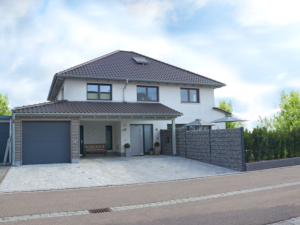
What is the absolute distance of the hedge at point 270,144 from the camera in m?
15.1

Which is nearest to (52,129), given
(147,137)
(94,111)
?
(94,111)

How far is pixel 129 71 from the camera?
20.9 meters

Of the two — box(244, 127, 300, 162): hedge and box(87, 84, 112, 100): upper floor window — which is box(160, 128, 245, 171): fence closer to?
box(244, 127, 300, 162): hedge

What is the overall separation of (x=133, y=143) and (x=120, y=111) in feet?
12.4

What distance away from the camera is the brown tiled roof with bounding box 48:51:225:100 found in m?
19.1

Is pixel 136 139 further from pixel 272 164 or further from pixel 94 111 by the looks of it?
pixel 272 164

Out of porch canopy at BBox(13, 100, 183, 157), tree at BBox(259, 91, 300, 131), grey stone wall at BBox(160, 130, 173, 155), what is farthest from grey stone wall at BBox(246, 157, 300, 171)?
tree at BBox(259, 91, 300, 131)

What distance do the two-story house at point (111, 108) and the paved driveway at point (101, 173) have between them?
56.3 inches

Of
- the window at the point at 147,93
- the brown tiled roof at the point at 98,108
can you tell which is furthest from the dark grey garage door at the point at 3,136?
the window at the point at 147,93

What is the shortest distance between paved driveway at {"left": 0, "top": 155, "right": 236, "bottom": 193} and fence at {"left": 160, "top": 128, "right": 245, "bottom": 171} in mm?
497

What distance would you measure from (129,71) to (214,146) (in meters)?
8.66

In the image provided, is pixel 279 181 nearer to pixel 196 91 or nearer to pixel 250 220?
pixel 250 220

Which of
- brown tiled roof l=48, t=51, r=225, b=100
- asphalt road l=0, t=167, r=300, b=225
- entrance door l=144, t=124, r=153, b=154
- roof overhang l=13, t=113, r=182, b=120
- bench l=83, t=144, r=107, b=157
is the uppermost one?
brown tiled roof l=48, t=51, r=225, b=100

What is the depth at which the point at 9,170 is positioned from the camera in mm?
13586
